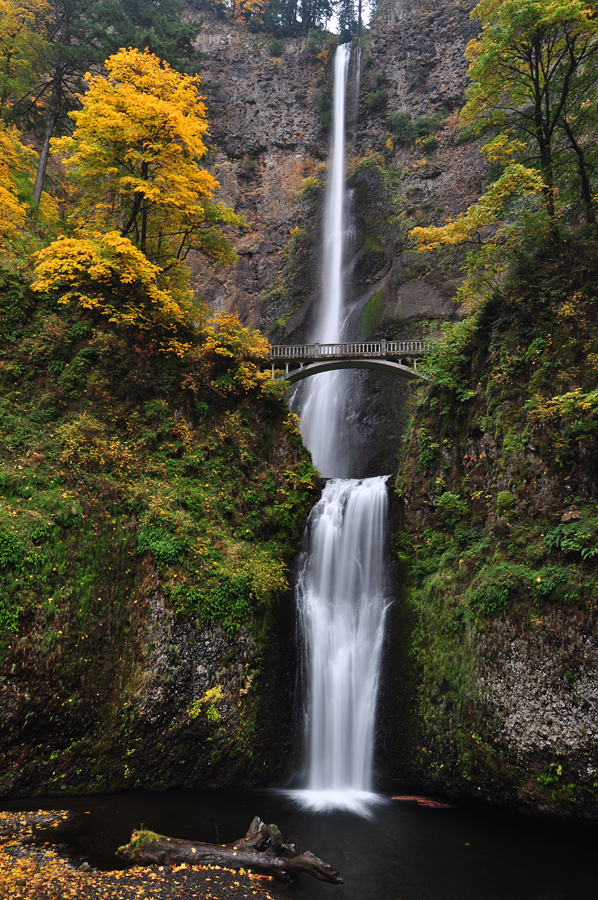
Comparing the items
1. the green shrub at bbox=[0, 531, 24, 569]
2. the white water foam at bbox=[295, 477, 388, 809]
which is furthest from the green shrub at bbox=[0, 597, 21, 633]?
the white water foam at bbox=[295, 477, 388, 809]

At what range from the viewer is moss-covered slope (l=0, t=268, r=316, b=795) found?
852 cm

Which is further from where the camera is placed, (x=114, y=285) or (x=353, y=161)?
(x=353, y=161)

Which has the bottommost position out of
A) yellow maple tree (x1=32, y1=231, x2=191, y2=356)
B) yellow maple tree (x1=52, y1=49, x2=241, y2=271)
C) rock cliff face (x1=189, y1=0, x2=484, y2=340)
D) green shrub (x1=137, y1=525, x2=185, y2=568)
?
green shrub (x1=137, y1=525, x2=185, y2=568)

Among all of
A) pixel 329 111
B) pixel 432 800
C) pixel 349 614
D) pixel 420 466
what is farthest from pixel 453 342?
pixel 329 111

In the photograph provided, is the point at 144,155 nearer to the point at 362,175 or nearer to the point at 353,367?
the point at 353,367

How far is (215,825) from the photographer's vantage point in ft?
25.3

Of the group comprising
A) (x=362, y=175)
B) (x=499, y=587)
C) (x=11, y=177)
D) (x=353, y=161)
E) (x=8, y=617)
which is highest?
(x=353, y=161)

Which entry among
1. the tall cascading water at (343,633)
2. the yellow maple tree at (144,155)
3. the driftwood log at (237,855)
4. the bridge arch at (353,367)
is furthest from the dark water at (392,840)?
the bridge arch at (353,367)

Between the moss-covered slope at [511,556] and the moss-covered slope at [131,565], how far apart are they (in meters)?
3.36

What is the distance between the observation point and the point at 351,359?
2094 centimetres

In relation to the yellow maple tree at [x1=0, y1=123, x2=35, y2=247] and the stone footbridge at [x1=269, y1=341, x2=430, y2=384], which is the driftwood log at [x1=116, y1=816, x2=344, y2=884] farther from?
the stone footbridge at [x1=269, y1=341, x2=430, y2=384]

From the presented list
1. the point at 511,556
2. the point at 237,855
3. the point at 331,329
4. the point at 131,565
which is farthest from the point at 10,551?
the point at 331,329

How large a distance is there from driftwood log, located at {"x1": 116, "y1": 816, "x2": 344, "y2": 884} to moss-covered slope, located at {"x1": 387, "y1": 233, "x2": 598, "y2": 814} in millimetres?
3857

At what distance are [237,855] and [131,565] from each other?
558 cm
